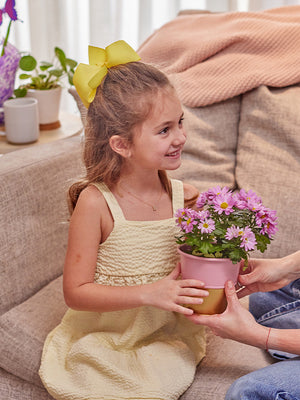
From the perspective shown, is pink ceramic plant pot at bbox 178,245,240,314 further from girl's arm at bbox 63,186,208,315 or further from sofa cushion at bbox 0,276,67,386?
sofa cushion at bbox 0,276,67,386

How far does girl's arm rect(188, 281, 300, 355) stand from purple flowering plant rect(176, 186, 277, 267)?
0.09m

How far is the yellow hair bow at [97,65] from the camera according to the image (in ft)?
3.82

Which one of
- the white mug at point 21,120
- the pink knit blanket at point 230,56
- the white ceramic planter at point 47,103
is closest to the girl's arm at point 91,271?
the pink knit blanket at point 230,56

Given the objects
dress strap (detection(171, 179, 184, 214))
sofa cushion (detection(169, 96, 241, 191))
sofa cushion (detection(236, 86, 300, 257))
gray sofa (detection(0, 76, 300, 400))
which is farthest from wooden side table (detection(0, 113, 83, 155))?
dress strap (detection(171, 179, 184, 214))

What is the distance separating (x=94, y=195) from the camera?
1206 mm

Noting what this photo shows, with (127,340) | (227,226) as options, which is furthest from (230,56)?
(127,340)

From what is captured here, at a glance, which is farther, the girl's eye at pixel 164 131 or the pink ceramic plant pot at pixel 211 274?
the girl's eye at pixel 164 131

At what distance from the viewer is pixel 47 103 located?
6.62 feet

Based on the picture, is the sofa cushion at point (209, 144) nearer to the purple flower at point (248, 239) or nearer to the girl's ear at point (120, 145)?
the girl's ear at point (120, 145)

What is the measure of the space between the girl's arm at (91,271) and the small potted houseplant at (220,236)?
71 millimetres

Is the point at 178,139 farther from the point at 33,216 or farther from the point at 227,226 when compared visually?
A: the point at 33,216

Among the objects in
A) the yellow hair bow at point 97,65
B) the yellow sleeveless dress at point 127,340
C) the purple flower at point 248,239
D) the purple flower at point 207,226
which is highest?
the yellow hair bow at point 97,65

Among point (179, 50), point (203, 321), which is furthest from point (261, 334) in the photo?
point (179, 50)

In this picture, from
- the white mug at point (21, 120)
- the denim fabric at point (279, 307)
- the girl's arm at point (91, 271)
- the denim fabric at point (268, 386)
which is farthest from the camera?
the white mug at point (21, 120)
